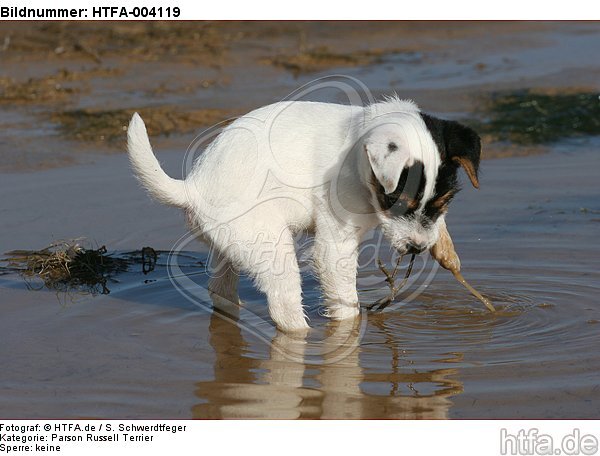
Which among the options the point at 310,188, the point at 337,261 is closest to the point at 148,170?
the point at 310,188

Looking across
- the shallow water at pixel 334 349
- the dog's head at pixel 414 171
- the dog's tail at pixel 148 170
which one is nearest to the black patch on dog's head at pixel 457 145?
the dog's head at pixel 414 171

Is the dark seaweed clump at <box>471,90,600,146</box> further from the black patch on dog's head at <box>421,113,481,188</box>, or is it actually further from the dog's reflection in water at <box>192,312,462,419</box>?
the dog's reflection in water at <box>192,312,462,419</box>

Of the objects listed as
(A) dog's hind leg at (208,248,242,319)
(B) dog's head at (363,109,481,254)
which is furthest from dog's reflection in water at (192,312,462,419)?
(B) dog's head at (363,109,481,254)

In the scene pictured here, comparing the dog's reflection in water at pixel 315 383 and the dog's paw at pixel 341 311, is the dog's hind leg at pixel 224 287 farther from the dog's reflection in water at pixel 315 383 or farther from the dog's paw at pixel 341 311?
the dog's paw at pixel 341 311

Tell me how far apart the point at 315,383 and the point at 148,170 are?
1.56 metres

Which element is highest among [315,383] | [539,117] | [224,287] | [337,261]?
[539,117]

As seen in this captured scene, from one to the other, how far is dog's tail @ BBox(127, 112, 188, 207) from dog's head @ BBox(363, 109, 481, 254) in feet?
Answer: 3.77

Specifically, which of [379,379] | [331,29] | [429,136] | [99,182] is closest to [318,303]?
[379,379]

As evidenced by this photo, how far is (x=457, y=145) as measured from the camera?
604 cm

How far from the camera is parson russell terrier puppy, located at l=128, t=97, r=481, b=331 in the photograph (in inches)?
232

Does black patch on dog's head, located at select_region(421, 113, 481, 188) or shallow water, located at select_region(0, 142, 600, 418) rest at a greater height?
black patch on dog's head, located at select_region(421, 113, 481, 188)

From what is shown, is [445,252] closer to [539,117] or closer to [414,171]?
[414,171]
